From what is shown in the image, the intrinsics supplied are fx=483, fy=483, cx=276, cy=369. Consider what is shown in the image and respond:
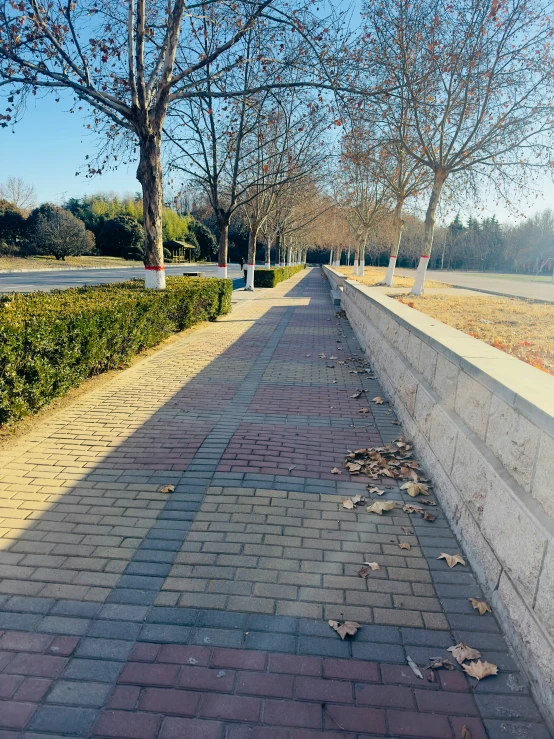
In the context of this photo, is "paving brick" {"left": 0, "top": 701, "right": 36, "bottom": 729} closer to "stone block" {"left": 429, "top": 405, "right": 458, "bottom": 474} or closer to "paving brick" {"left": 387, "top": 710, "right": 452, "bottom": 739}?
"paving brick" {"left": 387, "top": 710, "right": 452, "bottom": 739}

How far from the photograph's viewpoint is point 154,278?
10.1 meters

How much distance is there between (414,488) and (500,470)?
3.93 ft

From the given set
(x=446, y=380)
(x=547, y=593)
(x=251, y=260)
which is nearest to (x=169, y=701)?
(x=547, y=593)

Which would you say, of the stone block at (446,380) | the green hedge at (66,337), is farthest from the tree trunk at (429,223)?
the stone block at (446,380)

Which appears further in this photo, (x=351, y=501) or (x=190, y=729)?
(x=351, y=501)

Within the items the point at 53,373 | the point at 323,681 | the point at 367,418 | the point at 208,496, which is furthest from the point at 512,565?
the point at 53,373

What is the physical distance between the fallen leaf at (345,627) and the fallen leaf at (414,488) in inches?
56.5

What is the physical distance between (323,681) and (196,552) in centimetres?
108

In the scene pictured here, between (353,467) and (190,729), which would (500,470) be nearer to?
(353,467)

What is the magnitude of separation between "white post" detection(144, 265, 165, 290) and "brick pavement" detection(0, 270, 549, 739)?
19.0 ft

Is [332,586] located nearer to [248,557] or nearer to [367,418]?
[248,557]

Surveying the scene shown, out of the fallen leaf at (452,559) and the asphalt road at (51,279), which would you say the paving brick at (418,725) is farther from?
the asphalt road at (51,279)

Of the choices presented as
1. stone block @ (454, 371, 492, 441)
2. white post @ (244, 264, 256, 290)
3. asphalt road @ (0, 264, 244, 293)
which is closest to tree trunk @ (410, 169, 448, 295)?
white post @ (244, 264, 256, 290)

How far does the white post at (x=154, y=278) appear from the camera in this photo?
10062 mm
